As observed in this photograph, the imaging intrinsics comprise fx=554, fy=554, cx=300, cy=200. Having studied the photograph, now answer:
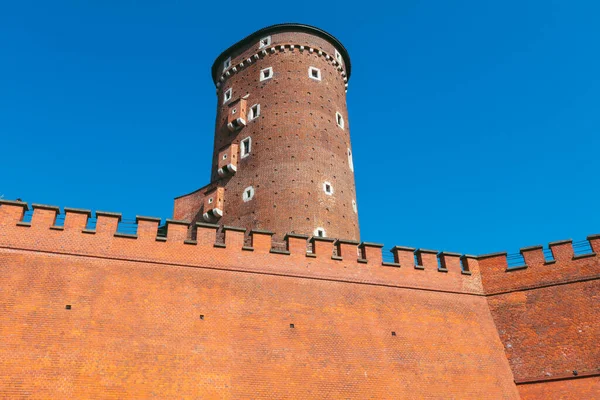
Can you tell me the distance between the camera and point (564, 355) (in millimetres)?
16922

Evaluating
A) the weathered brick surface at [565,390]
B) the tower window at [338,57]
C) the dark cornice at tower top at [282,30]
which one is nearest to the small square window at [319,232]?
the weathered brick surface at [565,390]

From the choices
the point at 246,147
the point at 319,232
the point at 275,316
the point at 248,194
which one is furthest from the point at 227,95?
the point at 275,316

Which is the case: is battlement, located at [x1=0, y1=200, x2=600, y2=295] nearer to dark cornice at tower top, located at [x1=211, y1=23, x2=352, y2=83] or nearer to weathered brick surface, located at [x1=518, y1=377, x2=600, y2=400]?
weathered brick surface, located at [x1=518, y1=377, x2=600, y2=400]

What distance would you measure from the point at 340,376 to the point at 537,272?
26.6ft

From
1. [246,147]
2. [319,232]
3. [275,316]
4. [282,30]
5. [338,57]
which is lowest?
[275,316]

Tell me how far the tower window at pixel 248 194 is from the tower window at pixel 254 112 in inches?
177

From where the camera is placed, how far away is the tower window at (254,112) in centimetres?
2952

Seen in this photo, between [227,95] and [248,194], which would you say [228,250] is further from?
[227,95]

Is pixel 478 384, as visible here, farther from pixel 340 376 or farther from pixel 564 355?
pixel 340 376

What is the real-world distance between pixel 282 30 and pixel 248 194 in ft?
36.4

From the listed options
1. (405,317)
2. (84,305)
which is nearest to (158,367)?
(84,305)

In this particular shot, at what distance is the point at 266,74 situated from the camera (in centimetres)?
3086

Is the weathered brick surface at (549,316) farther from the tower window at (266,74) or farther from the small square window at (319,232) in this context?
the tower window at (266,74)

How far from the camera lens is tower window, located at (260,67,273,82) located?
101ft
